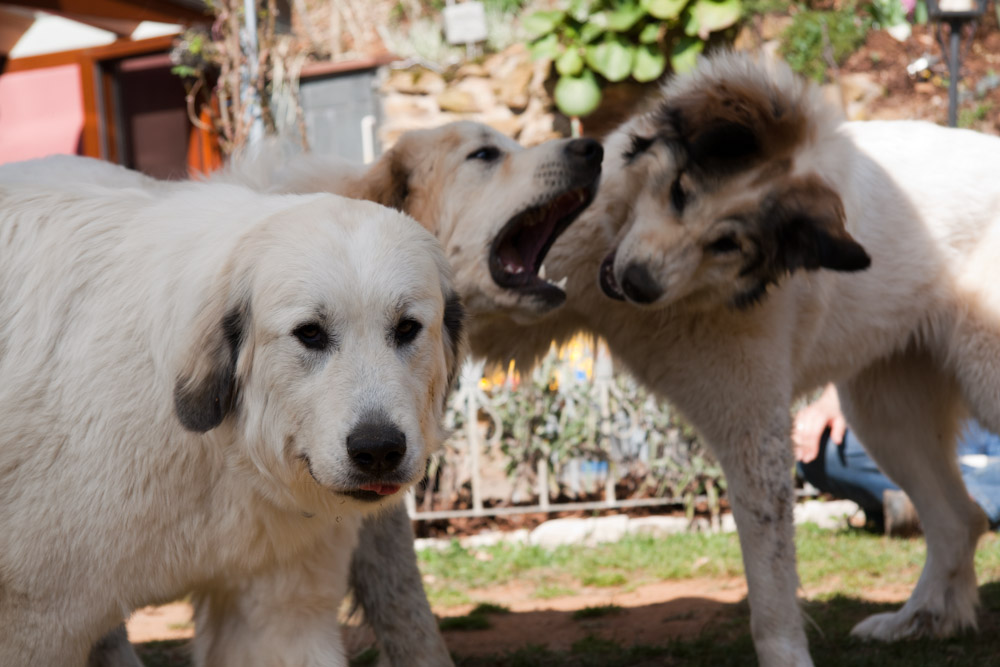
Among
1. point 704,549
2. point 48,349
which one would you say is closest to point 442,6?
point 704,549

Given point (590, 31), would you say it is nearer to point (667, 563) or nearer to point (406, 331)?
point (667, 563)

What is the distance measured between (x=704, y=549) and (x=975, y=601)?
1760mm

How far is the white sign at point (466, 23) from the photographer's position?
10312 mm

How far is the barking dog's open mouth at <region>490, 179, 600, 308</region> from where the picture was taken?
315cm

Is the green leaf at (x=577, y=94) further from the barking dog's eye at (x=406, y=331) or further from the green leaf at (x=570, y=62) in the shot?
the barking dog's eye at (x=406, y=331)

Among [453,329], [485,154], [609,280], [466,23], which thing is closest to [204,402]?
[453,329]

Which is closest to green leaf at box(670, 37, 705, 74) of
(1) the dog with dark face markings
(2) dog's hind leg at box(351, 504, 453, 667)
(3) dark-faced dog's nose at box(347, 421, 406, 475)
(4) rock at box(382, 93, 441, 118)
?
(4) rock at box(382, 93, 441, 118)

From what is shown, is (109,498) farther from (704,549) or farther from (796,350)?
(704,549)

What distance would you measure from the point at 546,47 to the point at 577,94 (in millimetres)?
516

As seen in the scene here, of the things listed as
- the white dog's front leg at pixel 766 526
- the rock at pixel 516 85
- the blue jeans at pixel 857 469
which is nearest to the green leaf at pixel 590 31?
the rock at pixel 516 85

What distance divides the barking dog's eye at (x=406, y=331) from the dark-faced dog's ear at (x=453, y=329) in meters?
0.21

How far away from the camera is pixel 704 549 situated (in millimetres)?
5734

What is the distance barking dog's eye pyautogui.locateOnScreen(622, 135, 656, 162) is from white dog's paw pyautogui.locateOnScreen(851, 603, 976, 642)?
2.12 m

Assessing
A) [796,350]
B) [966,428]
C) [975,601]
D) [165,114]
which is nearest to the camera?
[796,350]
